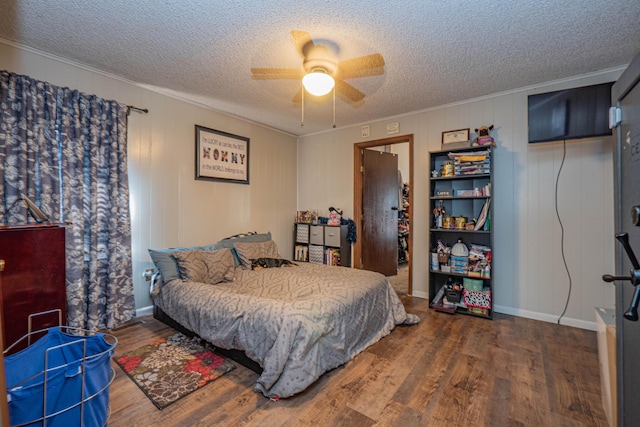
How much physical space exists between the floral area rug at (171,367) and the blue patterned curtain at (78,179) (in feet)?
2.28

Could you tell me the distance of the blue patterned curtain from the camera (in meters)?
2.17

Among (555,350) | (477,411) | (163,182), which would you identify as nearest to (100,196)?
(163,182)

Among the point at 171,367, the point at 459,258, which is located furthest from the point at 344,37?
the point at 171,367

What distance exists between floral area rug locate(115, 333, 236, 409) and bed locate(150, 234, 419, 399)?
6.4 inches

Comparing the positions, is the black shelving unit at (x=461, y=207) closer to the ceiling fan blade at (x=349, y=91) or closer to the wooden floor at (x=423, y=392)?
the wooden floor at (x=423, y=392)

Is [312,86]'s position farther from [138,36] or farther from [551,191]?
[551,191]

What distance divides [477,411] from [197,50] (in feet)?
10.7

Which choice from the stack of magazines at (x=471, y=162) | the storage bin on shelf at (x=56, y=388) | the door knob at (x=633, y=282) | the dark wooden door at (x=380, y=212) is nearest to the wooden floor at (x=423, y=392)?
the storage bin on shelf at (x=56, y=388)

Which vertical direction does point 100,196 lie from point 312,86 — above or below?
below

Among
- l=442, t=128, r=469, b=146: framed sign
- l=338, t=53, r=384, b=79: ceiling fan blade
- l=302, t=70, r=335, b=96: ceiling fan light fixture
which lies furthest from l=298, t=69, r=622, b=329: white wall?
l=302, t=70, r=335, b=96: ceiling fan light fixture

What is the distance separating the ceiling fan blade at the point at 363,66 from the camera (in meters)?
2.35

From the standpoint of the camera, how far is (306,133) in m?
4.83

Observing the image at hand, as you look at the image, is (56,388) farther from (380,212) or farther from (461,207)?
(380,212)

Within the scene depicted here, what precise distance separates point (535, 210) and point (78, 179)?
4.52 m
